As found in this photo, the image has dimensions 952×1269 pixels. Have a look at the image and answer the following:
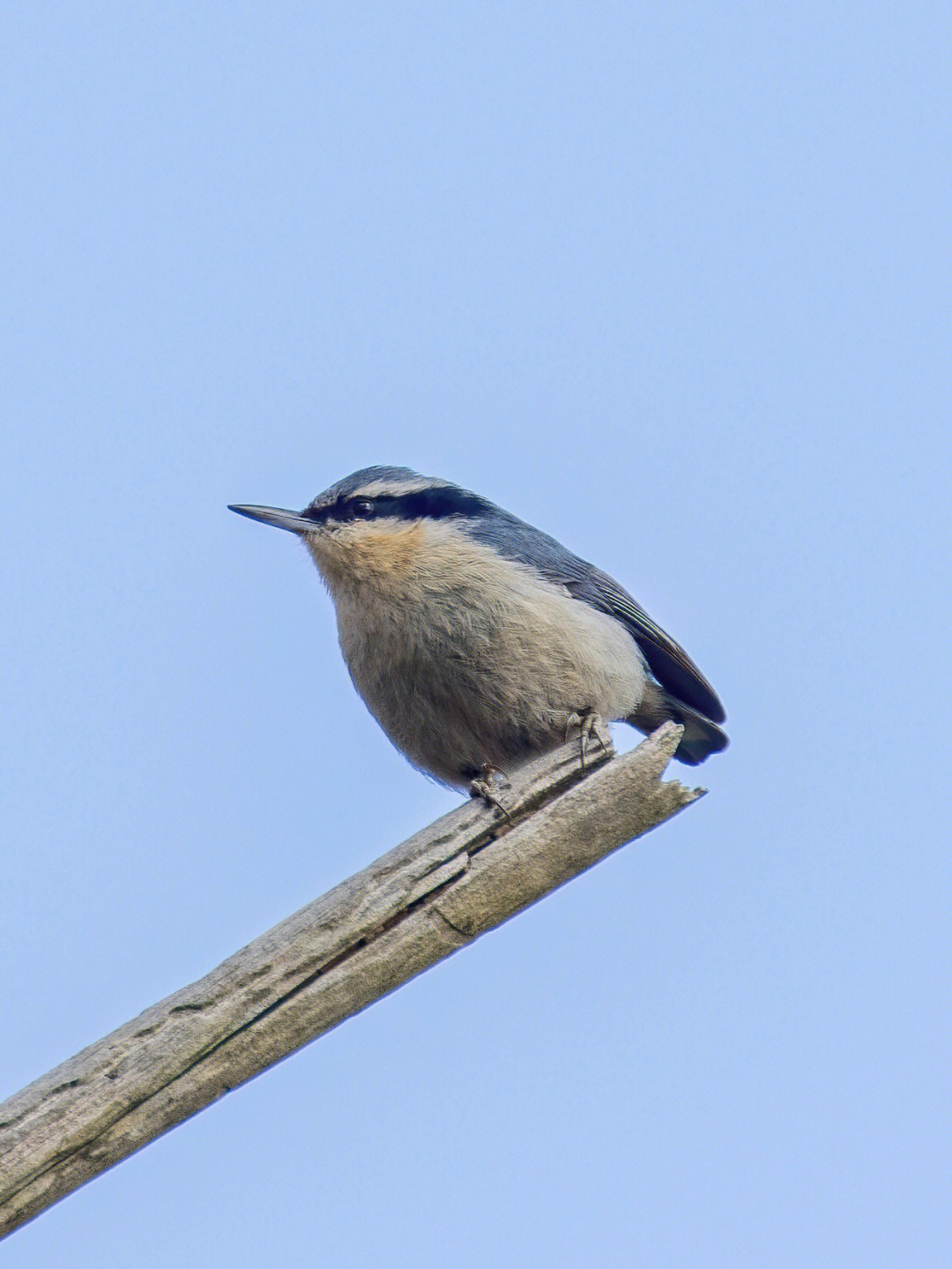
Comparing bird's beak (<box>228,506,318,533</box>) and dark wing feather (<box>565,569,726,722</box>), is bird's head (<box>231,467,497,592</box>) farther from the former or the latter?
dark wing feather (<box>565,569,726,722</box>)

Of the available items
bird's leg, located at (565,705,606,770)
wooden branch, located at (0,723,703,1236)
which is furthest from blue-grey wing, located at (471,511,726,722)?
wooden branch, located at (0,723,703,1236)

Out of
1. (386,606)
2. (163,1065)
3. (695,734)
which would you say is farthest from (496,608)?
(163,1065)

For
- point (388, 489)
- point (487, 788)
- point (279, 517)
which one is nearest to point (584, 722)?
point (487, 788)

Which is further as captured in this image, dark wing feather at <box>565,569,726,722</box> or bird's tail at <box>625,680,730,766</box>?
bird's tail at <box>625,680,730,766</box>

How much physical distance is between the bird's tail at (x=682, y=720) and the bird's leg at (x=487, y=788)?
128 centimetres

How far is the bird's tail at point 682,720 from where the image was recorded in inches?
273

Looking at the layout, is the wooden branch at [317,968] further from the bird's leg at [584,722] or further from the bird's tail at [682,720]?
the bird's tail at [682,720]

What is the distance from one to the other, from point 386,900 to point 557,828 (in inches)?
21.6

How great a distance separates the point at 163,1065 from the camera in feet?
12.3

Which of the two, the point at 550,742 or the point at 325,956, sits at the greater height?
the point at 550,742

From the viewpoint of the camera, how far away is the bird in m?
5.79

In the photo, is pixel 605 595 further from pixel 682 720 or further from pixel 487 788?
pixel 487 788

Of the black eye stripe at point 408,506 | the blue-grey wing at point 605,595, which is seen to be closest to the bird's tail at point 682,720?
the blue-grey wing at point 605,595

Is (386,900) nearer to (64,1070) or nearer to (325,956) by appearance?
(325,956)
